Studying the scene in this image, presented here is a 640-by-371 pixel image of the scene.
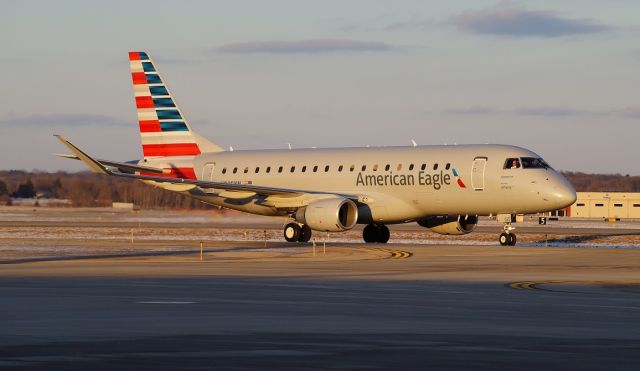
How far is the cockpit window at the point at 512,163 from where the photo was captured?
168 feet

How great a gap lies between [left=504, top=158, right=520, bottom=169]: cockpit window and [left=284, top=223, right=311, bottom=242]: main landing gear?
933cm

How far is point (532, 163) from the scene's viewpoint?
168ft

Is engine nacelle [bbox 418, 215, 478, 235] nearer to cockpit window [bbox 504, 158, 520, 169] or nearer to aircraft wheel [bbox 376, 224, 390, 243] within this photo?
aircraft wheel [bbox 376, 224, 390, 243]

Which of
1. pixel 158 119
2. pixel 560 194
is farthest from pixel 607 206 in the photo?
pixel 560 194

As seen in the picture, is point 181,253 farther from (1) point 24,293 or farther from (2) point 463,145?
(1) point 24,293

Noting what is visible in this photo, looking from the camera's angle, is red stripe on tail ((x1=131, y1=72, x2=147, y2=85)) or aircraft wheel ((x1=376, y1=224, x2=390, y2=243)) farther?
red stripe on tail ((x1=131, y1=72, x2=147, y2=85))

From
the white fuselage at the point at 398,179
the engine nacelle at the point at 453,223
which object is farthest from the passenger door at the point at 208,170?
the engine nacelle at the point at 453,223

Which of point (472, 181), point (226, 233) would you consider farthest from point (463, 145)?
point (226, 233)

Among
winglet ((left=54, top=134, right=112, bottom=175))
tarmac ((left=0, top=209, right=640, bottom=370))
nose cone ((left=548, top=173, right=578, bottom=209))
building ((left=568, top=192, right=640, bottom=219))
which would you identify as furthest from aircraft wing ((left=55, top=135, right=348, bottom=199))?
building ((left=568, top=192, right=640, bottom=219))

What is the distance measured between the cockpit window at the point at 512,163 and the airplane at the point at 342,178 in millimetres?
41

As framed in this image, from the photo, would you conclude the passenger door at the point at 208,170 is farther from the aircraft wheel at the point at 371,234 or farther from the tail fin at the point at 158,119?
the aircraft wheel at the point at 371,234

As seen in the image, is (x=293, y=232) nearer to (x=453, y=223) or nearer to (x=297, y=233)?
(x=297, y=233)

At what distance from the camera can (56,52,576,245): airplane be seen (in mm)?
51375

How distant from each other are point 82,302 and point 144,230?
48167mm
